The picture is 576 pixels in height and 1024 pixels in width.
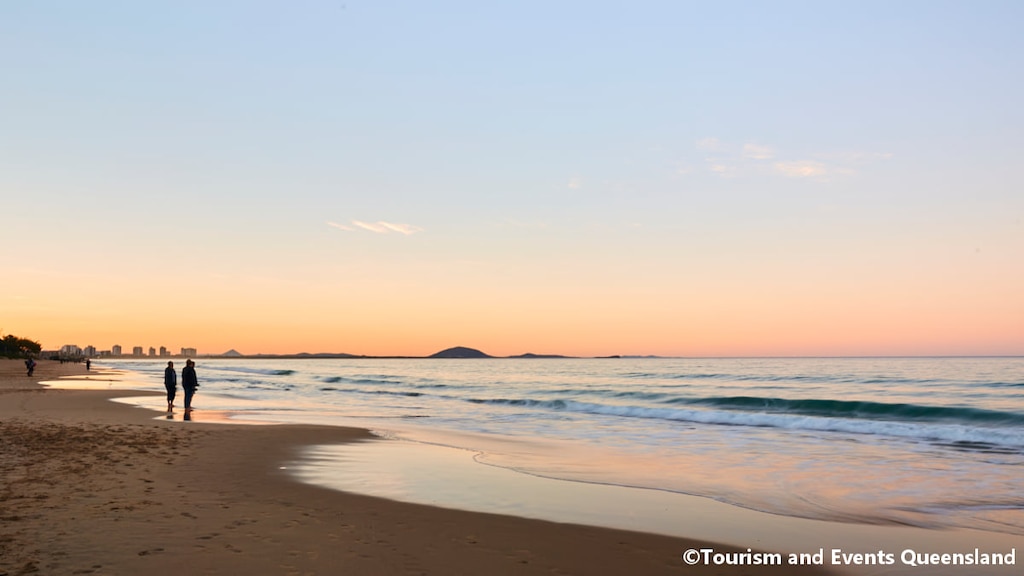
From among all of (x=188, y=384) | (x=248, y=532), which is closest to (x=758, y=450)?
(x=248, y=532)

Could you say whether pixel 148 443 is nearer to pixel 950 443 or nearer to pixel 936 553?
pixel 936 553

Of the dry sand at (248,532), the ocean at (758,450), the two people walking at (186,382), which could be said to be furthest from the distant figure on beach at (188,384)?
the dry sand at (248,532)

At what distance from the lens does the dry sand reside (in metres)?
6.53

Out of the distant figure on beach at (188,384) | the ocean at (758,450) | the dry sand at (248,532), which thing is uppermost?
the distant figure on beach at (188,384)

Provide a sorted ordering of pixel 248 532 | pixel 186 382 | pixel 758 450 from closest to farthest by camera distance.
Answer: pixel 248 532 → pixel 758 450 → pixel 186 382

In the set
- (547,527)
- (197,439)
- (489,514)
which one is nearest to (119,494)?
(489,514)

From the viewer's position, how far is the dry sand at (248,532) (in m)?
6.53

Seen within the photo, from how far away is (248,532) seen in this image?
770 centimetres

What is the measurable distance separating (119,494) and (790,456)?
14.2 meters

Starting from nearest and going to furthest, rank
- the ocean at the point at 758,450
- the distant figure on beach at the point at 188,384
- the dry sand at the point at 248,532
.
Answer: the dry sand at the point at 248,532
the ocean at the point at 758,450
the distant figure on beach at the point at 188,384

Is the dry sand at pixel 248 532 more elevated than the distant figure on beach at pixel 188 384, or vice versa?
the distant figure on beach at pixel 188 384

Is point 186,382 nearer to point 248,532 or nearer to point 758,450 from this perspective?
point 758,450

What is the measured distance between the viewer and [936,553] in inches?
308

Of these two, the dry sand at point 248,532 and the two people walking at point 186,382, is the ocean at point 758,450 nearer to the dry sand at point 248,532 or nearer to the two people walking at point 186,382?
the two people walking at point 186,382
